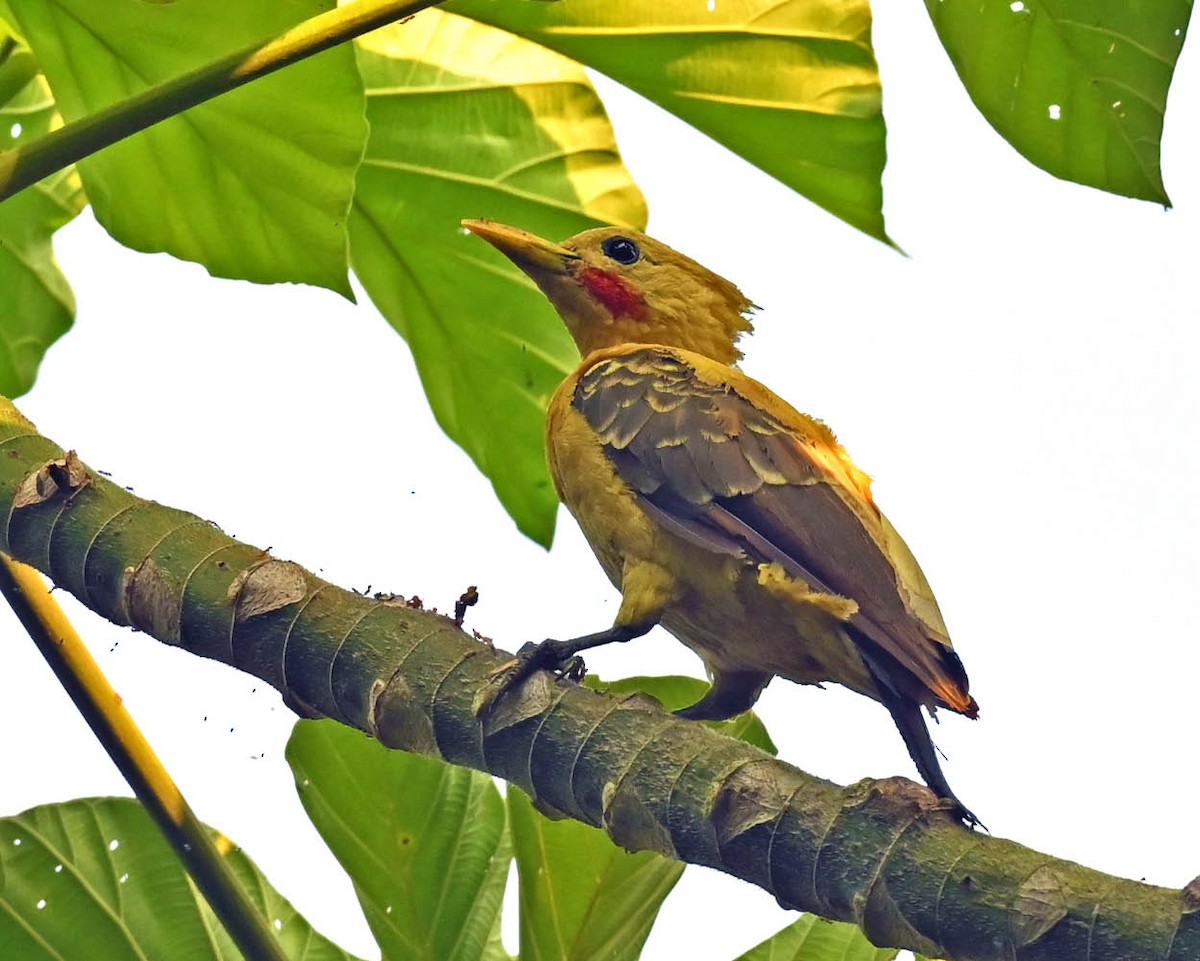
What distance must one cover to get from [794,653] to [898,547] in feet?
0.90

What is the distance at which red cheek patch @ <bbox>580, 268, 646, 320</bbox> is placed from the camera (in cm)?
332

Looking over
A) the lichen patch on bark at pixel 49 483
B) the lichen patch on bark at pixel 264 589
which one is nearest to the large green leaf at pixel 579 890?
the lichen patch on bark at pixel 264 589

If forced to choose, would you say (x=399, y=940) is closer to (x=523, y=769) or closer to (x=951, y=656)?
(x=523, y=769)

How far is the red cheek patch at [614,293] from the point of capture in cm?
332

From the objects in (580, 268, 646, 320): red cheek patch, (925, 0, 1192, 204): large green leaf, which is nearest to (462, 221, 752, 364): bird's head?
(580, 268, 646, 320): red cheek patch

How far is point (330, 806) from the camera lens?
2.77 metres

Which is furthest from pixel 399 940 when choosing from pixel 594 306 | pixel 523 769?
pixel 594 306

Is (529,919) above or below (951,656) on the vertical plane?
below

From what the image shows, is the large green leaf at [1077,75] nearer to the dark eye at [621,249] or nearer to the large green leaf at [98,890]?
the dark eye at [621,249]

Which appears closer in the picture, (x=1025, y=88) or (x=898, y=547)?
(x=898, y=547)

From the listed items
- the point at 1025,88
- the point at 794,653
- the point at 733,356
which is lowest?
the point at 794,653

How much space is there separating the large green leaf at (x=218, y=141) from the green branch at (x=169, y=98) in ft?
0.66

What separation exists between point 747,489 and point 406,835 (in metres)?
0.93

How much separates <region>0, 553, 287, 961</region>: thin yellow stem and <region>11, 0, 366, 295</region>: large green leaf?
2.76 ft
